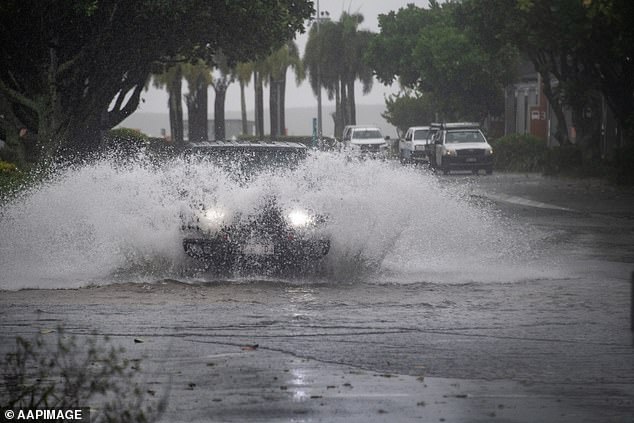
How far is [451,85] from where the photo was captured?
268 ft

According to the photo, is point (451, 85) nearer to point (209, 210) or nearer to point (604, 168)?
point (604, 168)

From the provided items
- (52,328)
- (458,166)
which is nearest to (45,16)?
(458,166)

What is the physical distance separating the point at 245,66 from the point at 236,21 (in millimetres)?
45144

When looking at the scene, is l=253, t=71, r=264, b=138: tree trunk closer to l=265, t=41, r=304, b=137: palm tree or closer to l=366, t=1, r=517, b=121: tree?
l=265, t=41, r=304, b=137: palm tree

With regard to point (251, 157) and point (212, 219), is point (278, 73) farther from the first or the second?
point (212, 219)

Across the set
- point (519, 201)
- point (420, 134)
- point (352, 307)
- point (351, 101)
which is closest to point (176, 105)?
point (420, 134)

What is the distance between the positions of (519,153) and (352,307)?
44.5m

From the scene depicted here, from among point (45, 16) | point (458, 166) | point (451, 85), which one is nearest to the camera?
point (45, 16)

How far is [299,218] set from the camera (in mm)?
15242

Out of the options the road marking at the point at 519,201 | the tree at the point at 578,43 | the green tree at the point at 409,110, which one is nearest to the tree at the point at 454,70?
the green tree at the point at 409,110

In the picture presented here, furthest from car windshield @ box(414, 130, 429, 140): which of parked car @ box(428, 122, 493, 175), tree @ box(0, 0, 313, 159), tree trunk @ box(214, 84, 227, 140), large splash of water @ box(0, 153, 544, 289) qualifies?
large splash of water @ box(0, 153, 544, 289)

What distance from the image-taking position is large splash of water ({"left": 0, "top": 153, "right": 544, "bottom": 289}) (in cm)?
1541

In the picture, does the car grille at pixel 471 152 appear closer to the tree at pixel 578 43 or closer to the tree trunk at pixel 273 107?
the tree at pixel 578 43

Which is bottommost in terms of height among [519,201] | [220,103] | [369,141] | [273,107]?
[519,201]
